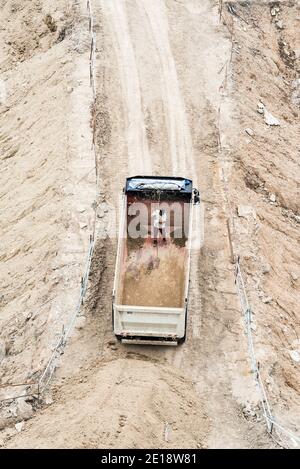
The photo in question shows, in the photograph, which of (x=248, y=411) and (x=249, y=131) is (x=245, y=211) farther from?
(x=248, y=411)

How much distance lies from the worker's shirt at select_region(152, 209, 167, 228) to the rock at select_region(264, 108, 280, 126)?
10121 millimetres

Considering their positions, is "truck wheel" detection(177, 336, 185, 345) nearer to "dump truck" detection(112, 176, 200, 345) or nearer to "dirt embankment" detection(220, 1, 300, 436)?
"dump truck" detection(112, 176, 200, 345)

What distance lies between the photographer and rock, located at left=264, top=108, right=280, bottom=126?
1181 inches

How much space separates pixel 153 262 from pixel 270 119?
1183cm

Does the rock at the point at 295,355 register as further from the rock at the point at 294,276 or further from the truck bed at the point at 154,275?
the truck bed at the point at 154,275

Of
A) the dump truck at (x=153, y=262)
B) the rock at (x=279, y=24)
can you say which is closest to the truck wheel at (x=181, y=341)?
the dump truck at (x=153, y=262)

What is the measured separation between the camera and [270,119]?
3014 centimetres

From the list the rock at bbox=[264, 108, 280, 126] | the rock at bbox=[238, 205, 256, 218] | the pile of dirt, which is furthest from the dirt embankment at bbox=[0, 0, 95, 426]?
the rock at bbox=[264, 108, 280, 126]

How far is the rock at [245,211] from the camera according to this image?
977 inches

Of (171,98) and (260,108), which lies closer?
(171,98)

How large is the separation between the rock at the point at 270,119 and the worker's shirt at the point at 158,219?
1012cm

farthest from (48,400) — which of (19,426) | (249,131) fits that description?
(249,131)

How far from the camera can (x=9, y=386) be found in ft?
64.8

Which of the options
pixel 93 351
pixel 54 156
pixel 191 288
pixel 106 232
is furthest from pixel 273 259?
pixel 54 156
